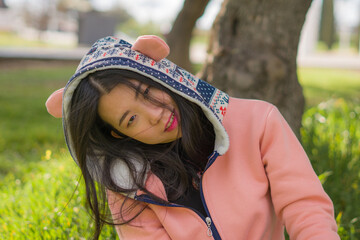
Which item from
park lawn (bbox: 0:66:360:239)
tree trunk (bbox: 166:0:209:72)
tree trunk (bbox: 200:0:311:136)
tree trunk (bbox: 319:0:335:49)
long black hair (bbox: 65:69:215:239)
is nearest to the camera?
long black hair (bbox: 65:69:215:239)

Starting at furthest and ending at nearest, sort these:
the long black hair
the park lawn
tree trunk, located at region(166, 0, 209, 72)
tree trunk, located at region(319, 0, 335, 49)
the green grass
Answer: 1. tree trunk, located at region(319, 0, 335, 49)
2. the green grass
3. tree trunk, located at region(166, 0, 209, 72)
4. the park lawn
5. the long black hair

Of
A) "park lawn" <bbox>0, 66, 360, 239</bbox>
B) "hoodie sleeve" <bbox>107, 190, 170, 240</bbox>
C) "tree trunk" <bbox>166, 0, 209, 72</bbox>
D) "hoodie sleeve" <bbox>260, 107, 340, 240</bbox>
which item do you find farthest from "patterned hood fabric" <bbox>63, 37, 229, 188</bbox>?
"tree trunk" <bbox>166, 0, 209, 72</bbox>

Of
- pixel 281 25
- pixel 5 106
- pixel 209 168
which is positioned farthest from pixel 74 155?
pixel 5 106

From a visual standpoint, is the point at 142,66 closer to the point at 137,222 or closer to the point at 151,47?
the point at 151,47

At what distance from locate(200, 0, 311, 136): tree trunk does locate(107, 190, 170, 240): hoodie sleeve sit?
121cm

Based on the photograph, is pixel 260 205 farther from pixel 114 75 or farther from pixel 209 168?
pixel 114 75

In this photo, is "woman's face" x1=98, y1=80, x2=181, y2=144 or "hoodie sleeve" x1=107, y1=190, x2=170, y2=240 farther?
"hoodie sleeve" x1=107, y1=190, x2=170, y2=240

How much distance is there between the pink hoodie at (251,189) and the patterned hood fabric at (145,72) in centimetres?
10

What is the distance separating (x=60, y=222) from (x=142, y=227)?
2.26ft

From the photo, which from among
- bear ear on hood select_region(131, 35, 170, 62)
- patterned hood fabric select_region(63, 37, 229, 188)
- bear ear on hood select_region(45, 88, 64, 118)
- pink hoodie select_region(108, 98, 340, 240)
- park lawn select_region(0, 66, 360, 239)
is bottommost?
park lawn select_region(0, 66, 360, 239)

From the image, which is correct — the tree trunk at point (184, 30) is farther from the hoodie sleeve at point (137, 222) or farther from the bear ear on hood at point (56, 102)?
the hoodie sleeve at point (137, 222)

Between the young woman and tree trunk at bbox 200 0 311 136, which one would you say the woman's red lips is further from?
tree trunk at bbox 200 0 311 136

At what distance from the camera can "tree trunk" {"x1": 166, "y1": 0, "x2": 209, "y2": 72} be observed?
390cm

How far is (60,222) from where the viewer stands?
205cm
